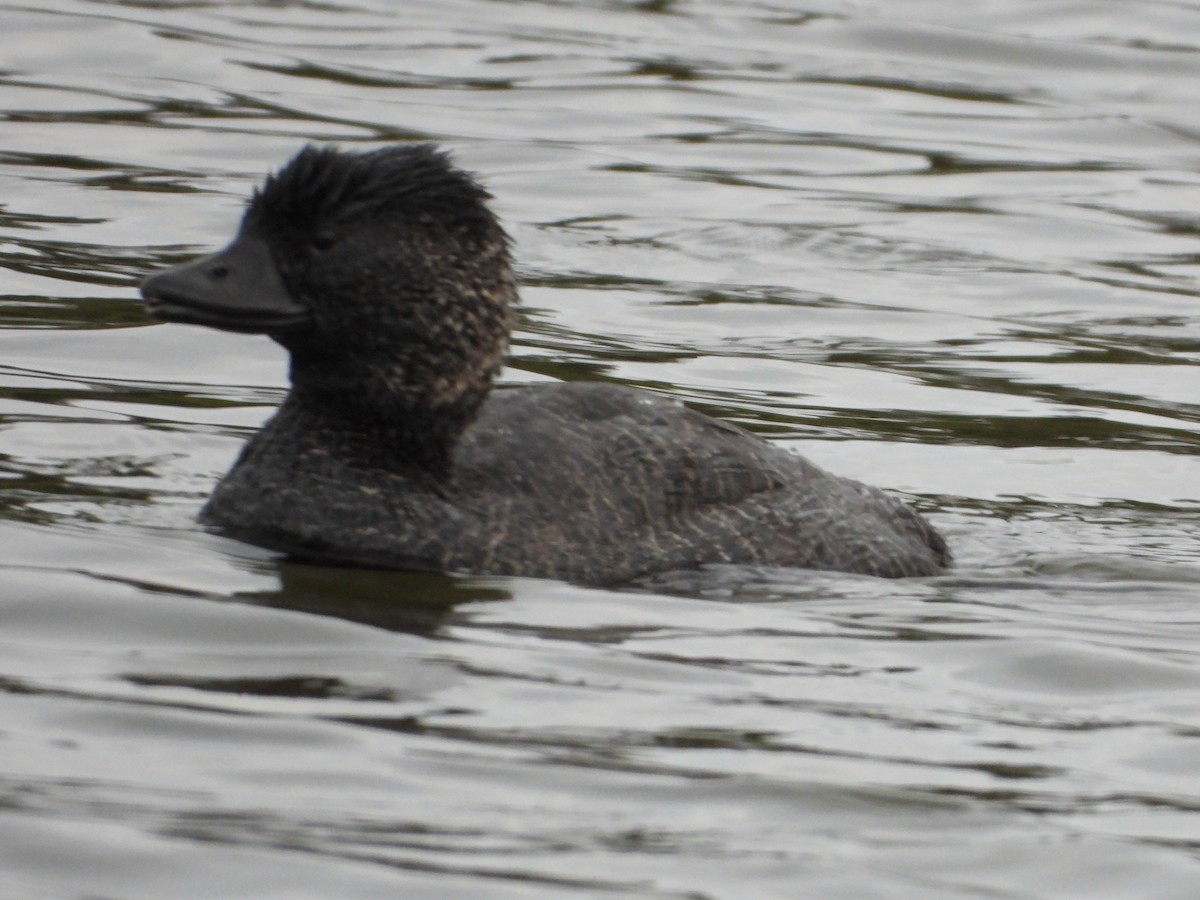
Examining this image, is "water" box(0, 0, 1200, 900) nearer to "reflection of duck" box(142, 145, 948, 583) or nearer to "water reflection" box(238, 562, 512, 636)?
"water reflection" box(238, 562, 512, 636)

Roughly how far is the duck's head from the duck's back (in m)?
0.24

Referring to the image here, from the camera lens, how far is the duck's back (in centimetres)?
748

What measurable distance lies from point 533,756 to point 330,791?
57 cm

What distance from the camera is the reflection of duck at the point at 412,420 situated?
7.39 m

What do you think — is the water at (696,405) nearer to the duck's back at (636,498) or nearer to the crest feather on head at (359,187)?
the duck's back at (636,498)

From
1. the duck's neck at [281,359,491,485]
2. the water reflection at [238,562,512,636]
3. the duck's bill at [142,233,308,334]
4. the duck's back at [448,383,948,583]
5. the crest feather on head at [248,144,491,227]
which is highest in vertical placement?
the crest feather on head at [248,144,491,227]

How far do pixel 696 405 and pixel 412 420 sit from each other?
345 cm

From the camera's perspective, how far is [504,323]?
7695 mm

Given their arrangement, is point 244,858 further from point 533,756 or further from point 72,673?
point 72,673

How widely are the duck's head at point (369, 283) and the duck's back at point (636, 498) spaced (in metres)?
0.24

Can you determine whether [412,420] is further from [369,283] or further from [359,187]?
[359,187]

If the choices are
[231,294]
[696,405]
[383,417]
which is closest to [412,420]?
[383,417]

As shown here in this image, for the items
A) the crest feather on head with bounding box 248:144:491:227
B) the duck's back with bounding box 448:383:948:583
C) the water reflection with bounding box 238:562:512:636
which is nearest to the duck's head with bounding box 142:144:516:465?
the crest feather on head with bounding box 248:144:491:227

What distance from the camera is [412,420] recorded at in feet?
24.8
